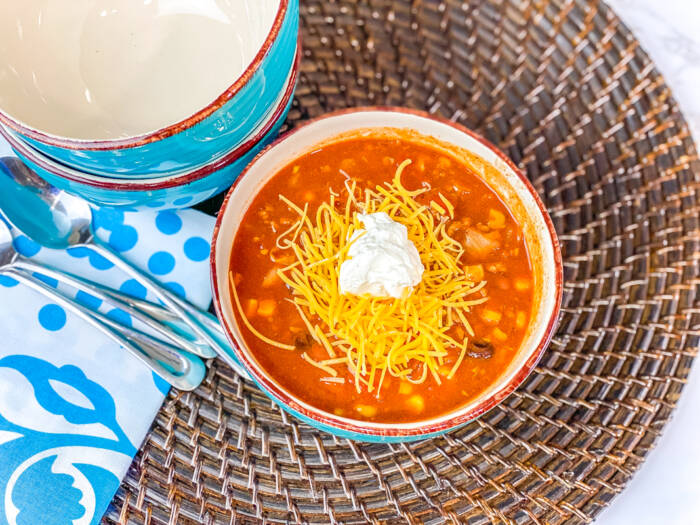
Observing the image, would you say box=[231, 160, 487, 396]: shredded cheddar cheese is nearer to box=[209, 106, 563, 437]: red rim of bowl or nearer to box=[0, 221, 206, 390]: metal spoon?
box=[209, 106, 563, 437]: red rim of bowl

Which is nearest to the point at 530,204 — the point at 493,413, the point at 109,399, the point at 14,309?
the point at 493,413

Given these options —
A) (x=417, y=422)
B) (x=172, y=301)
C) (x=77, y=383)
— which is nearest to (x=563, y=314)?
(x=417, y=422)

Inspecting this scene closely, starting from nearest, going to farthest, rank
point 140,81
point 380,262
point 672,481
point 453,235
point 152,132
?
point 152,132 → point 380,262 → point 453,235 → point 140,81 → point 672,481

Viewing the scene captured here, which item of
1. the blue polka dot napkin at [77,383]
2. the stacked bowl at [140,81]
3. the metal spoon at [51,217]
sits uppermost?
the stacked bowl at [140,81]

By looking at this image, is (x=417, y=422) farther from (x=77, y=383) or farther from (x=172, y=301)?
(x=77, y=383)

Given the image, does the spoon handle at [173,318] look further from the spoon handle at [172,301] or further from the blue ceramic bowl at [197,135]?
the blue ceramic bowl at [197,135]

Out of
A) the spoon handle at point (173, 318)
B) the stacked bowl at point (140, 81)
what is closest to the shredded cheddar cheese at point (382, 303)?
the spoon handle at point (173, 318)

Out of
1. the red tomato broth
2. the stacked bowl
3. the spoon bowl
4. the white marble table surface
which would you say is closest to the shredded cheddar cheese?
the red tomato broth
